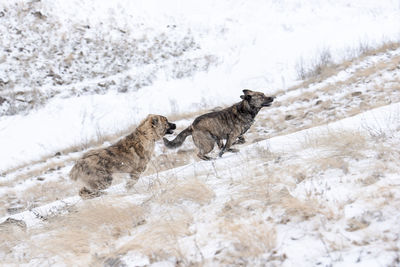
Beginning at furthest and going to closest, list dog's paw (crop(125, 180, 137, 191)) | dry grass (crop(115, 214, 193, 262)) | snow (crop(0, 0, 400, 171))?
snow (crop(0, 0, 400, 171)) → dog's paw (crop(125, 180, 137, 191)) → dry grass (crop(115, 214, 193, 262))

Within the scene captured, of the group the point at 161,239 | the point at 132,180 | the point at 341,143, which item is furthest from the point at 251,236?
the point at 132,180

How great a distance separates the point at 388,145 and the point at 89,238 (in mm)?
3200

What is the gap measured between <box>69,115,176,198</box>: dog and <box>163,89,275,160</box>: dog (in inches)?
21.1

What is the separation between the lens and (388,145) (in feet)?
13.0

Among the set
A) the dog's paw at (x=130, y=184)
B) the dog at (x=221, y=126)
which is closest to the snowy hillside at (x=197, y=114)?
the dog's paw at (x=130, y=184)

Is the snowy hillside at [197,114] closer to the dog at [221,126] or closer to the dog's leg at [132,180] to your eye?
the dog's leg at [132,180]

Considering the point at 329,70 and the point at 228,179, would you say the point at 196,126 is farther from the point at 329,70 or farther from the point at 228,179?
the point at 329,70

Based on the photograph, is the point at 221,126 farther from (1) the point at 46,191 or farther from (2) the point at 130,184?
(1) the point at 46,191

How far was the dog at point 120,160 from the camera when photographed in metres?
5.29

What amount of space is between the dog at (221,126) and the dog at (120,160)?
1.76 feet

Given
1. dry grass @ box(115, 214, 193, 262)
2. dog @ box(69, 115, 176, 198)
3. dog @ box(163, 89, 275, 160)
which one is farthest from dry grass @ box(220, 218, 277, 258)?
dog @ box(163, 89, 275, 160)

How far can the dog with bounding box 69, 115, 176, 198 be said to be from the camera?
17.3ft

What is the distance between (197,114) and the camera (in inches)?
561

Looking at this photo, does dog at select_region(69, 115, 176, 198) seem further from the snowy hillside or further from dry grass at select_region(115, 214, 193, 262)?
dry grass at select_region(115, 214, 193, 262)
